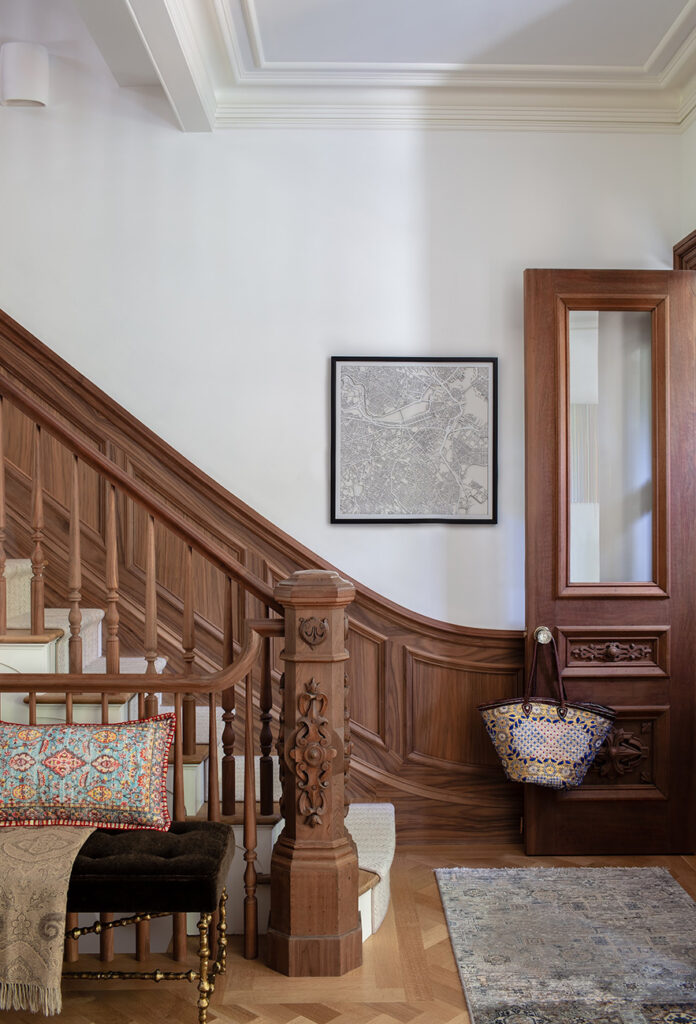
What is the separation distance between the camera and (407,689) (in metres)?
3.90

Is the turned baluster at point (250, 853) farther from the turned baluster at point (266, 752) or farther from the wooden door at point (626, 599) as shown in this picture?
the wooden door at point (626, 599)

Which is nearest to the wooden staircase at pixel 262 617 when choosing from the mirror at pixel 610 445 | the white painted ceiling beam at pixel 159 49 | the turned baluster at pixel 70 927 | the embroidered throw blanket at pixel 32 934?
the mirror at pixel 610 445

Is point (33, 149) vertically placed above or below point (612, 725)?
above

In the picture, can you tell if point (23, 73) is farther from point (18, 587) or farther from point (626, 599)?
point (626, 599)

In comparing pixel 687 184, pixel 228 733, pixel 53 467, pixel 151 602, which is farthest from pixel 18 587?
pixel 687 184

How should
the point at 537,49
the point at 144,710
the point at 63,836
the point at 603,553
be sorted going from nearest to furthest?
the point at 63,836
the point at 144,710
the point at 537,49
the point at 603,553

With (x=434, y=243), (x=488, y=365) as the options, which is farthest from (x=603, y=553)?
(x=434, y=243)

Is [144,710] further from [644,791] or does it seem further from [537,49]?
[537,49]

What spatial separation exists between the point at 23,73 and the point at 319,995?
379 centimetres

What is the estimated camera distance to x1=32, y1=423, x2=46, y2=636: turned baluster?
2.88 m

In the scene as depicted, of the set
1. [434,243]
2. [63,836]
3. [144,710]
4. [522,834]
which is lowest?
[522,834]

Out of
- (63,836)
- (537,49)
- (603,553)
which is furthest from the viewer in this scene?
(603,553)

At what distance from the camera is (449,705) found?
3.91 m

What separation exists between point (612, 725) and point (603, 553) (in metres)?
0.73
